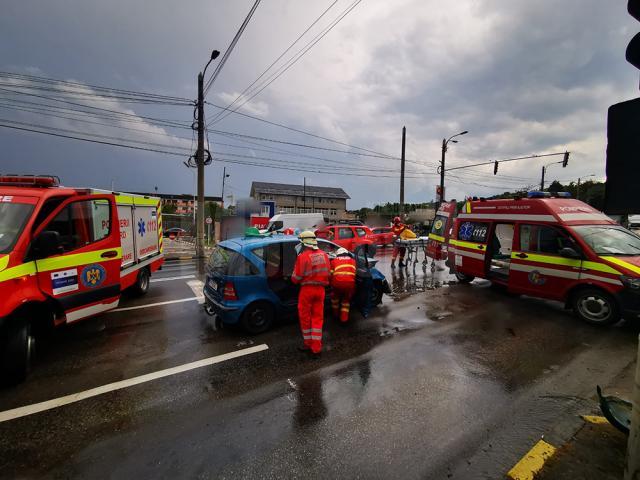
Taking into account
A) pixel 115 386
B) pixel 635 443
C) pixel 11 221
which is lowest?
pixel 115 386

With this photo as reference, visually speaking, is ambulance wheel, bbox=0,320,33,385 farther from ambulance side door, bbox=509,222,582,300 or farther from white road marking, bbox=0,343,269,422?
ambulance side door, bbox=509,222,582,300

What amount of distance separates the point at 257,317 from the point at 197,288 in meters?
3.74

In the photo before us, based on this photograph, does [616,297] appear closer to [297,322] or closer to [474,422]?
[474,422]

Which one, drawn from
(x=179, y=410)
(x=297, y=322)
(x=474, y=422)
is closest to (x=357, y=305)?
(x=297, y=322)

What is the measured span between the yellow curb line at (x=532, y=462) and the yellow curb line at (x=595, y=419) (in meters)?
0.64

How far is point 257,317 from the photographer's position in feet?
15.7

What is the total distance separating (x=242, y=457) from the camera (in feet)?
7.77

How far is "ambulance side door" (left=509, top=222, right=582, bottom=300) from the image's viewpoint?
18.5ft

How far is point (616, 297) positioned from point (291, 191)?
2500 inches

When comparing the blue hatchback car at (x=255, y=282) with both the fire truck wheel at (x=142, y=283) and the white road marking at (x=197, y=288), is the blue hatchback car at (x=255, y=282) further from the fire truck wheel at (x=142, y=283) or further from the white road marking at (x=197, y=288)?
the fire truck wheel at (x=142, y=283)

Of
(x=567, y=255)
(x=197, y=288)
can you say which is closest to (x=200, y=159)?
(x=197, y=288)

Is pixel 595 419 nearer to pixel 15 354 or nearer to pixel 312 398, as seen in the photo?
pixel 312 398

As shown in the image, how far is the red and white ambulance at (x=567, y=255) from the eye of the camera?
4969mm

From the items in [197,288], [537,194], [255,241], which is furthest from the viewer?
[197,288]
